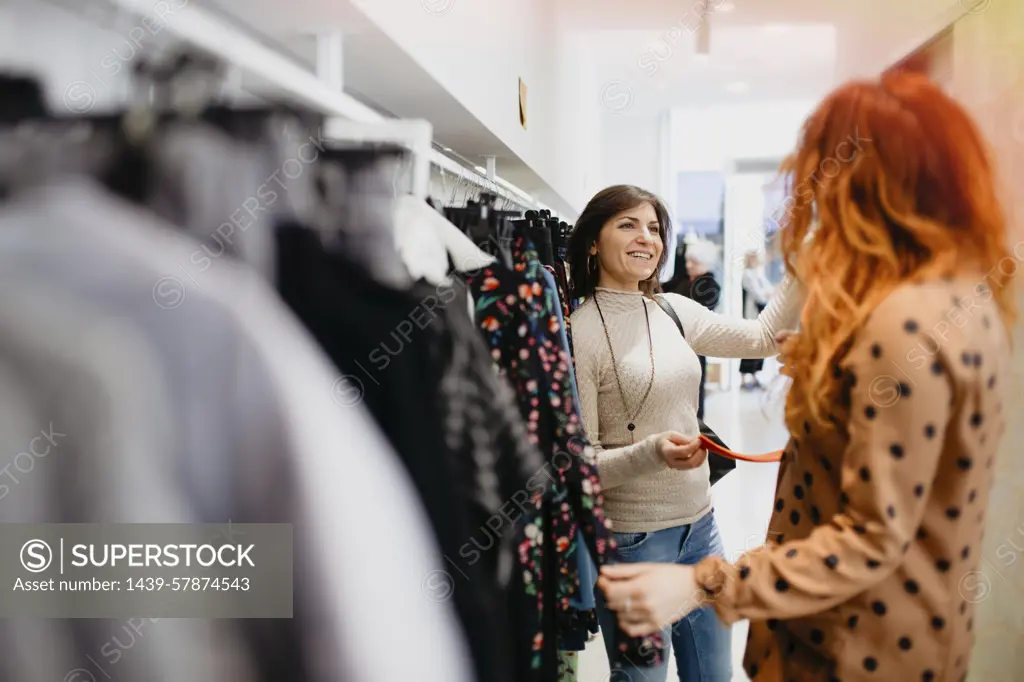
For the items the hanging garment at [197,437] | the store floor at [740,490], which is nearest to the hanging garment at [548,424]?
the hanging garment at [197,437]

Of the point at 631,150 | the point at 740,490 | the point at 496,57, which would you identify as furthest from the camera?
the point at 740,490

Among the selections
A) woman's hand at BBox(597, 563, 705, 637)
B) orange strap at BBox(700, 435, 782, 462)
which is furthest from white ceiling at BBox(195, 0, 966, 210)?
woman's hand at BBox(597, 563, 705, 637)

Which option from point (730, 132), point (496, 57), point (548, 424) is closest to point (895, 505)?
point (548, 424)

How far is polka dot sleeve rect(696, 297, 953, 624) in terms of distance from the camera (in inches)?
28.5

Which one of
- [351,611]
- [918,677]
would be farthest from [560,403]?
[918,677]

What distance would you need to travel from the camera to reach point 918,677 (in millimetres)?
825

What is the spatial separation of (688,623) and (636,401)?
485mm

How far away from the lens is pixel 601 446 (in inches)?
58.6

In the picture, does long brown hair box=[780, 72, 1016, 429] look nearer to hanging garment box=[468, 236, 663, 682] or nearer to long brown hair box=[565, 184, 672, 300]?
hanging garment box=[468, 236, 663, 682]

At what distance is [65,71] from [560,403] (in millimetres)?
862

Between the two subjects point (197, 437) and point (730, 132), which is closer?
point (197, 437)

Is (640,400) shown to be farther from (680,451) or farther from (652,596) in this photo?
(652,596)

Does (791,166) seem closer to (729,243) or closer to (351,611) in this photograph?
(351,611)

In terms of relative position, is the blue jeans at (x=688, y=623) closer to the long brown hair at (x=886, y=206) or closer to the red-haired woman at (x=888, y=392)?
the red-haired woman at (x=888, y=392)
